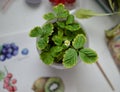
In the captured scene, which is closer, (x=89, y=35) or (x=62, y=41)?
(x=62, y=41)

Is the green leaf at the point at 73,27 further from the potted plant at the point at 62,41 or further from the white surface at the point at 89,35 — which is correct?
the white surface at the point at 89,35

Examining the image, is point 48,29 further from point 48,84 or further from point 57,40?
point 48,84

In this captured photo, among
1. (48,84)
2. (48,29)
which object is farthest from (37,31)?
(48,84)

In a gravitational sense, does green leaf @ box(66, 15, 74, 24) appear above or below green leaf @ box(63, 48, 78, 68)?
above

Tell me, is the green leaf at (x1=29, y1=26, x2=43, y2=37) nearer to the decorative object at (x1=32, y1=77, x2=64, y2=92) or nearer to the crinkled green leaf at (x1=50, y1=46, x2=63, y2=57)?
the crinkled green leaf at (x1=50, y1=46, x2=63, y2=57)

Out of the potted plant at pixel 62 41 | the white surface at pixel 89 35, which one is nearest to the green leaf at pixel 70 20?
the potted plant at pixel 62 41

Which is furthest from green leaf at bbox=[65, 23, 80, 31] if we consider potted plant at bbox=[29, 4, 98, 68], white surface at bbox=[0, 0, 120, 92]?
white surface at bbox=[0, 0, 120, 92]

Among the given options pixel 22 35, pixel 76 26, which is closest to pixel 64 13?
pixel 76 26
